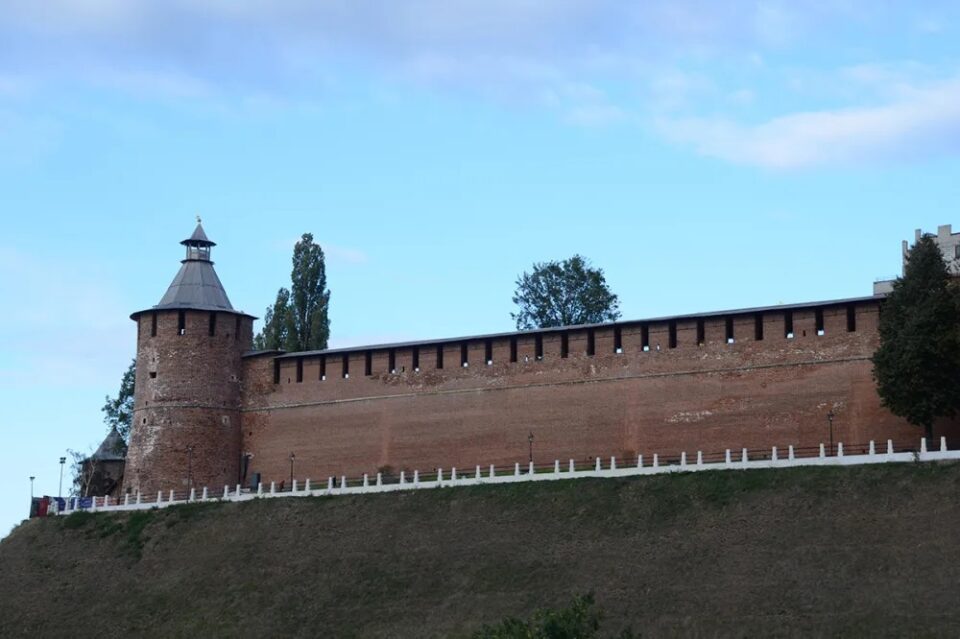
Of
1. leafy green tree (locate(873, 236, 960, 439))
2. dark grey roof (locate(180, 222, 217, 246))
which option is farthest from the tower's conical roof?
leafy green tree (locate(873, 236, 960, 439))

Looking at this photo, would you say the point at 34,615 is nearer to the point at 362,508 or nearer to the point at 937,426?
the point at 362,508

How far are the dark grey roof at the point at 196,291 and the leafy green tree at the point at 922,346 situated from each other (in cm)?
2569

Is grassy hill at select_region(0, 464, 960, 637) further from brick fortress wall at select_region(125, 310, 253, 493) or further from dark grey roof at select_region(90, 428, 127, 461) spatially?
dark grey roof at select_region(90, 428, 127, 461)

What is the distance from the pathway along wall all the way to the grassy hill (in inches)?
200

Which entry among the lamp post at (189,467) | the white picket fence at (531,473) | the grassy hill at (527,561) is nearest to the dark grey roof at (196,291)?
the lamp post at (189,467)

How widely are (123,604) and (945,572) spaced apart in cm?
2449

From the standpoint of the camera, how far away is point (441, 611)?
45.4m

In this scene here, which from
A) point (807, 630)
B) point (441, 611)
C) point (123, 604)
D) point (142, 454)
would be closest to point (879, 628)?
point (807, 630)

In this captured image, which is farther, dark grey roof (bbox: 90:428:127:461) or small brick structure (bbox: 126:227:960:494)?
dark grey roof (bbox: 90:428:127:461)

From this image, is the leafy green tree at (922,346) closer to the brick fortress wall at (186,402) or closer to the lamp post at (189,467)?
the brick fortress wall at (186,402)

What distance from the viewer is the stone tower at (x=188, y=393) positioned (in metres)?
62.1

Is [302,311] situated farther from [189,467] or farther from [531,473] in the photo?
[531,473]

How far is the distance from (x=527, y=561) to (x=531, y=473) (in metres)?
6.67

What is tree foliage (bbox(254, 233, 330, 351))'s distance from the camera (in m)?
72.2
